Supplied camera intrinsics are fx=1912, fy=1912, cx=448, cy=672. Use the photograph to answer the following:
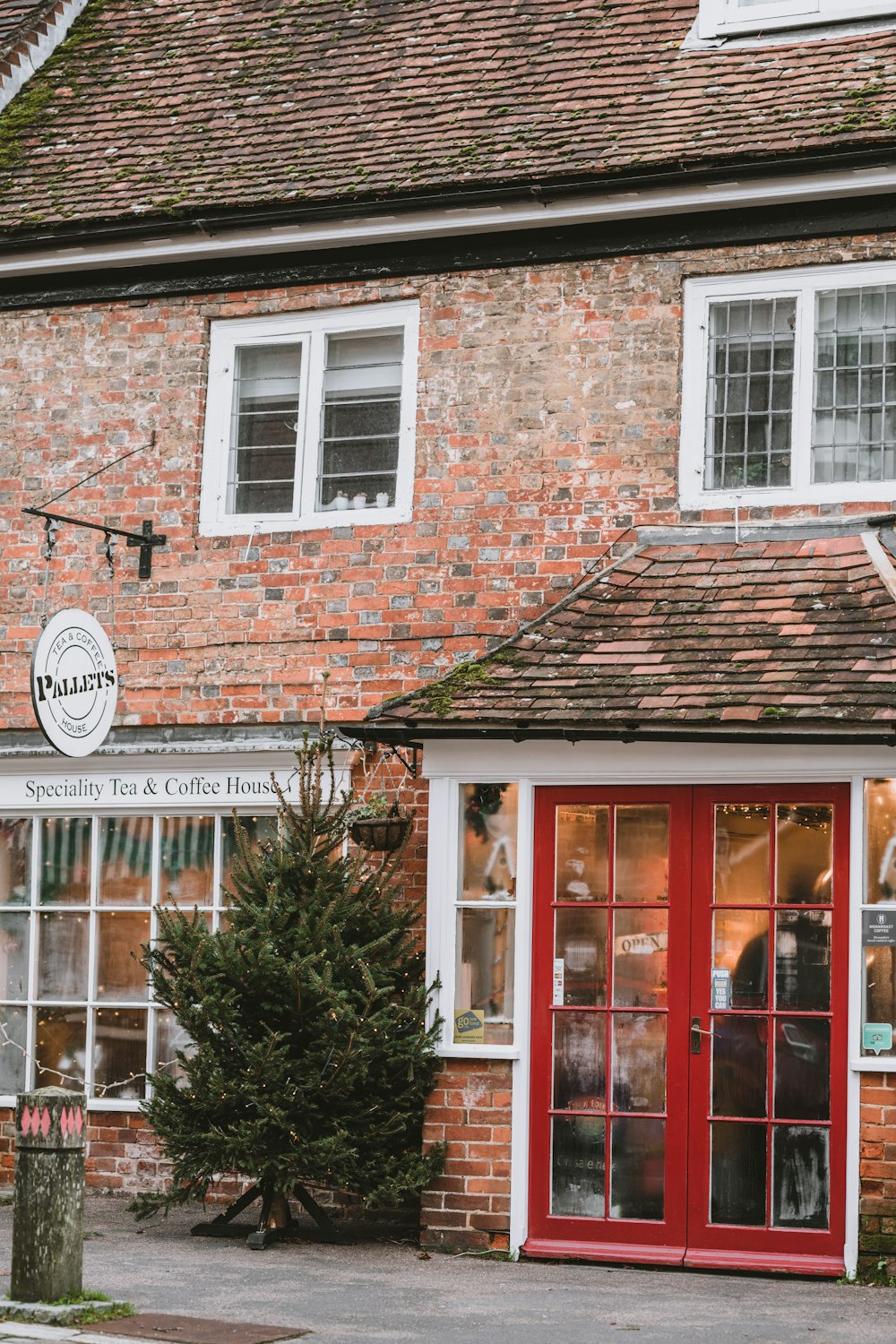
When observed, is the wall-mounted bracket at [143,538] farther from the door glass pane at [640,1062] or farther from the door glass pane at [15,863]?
the door glass pane at [640,1062]

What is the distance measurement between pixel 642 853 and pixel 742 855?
1.71 ft

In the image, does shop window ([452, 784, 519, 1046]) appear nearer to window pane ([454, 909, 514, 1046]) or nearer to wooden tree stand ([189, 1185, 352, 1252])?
window pane ([454, 909, 514, 1046])

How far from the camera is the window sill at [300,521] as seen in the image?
11352mm

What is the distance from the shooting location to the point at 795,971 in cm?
958

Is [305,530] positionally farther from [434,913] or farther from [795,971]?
[795,971]

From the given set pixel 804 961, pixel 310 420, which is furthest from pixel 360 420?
pixel 804 961

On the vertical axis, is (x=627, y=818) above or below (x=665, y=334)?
below

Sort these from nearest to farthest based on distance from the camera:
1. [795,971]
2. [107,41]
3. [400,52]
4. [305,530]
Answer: [795,971] < [305,530] < [400,52] < [107,41]

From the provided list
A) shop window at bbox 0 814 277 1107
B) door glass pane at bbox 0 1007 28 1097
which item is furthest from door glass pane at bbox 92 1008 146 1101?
door glass pane at bbox 0 1007 28 1097

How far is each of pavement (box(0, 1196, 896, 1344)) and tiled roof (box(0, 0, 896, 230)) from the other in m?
5.89

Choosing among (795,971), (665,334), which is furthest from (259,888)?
(665,334)

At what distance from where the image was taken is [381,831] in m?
10.4

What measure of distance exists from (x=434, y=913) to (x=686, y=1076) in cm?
156

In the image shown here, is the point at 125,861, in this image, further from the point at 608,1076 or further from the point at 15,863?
the point at 608,1076
